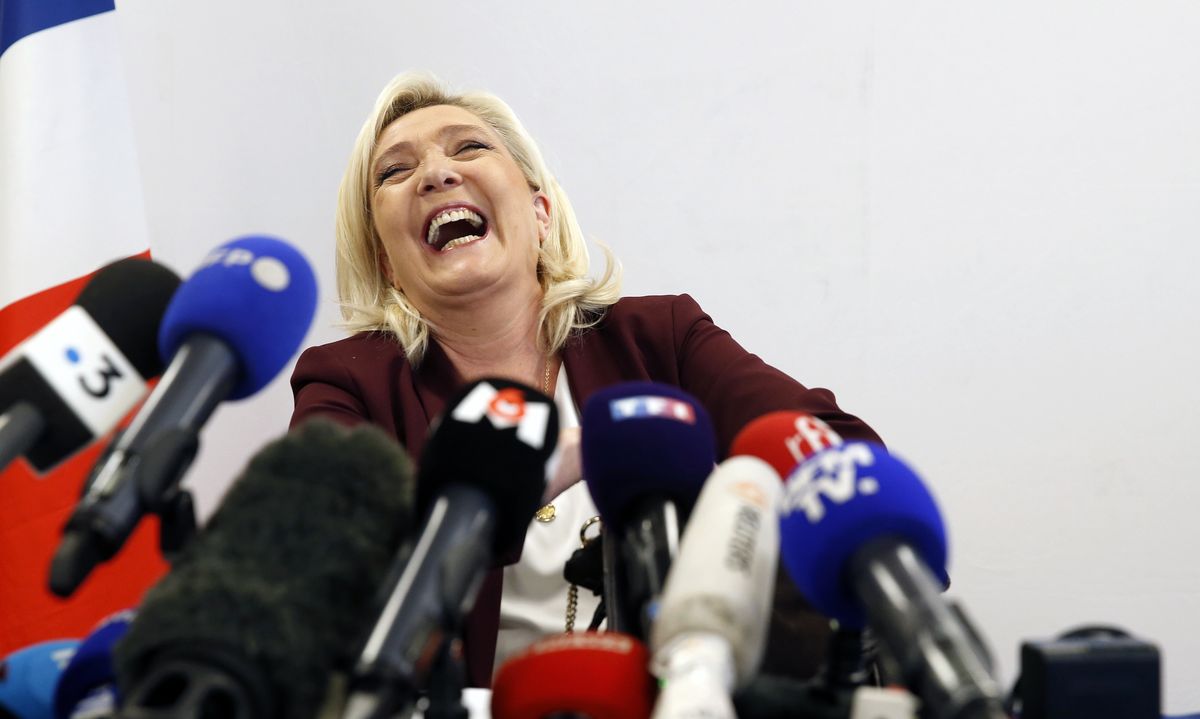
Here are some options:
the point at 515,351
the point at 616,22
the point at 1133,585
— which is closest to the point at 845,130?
the point at 616,22

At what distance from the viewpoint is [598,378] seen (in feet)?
5.05

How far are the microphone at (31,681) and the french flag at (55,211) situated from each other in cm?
105

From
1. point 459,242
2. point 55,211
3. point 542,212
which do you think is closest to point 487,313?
point 459,242

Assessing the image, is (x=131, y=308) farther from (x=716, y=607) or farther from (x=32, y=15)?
(x=32, y=15)

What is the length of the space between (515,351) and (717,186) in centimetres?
64

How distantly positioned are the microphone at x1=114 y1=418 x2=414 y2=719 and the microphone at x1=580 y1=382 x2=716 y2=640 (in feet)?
0.50

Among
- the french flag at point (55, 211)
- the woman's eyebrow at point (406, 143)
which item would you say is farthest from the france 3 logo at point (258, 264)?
the french flag at point (55, 211)

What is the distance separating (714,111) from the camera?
2066 mm

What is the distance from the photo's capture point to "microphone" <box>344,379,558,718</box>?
1.50 ft

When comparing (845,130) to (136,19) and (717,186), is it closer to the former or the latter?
(717,186)

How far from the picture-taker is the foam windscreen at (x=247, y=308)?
63 cm

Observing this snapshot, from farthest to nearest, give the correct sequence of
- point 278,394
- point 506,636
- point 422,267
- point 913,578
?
point 278,394
point 422,267
point 506,636
point 913,578

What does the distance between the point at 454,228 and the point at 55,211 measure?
0.66 m

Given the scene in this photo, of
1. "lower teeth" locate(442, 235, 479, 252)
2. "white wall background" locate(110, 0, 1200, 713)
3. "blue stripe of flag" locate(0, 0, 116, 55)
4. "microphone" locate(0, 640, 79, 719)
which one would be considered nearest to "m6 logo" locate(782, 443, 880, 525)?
"microphone" locate(0, 640, 79, 719)
